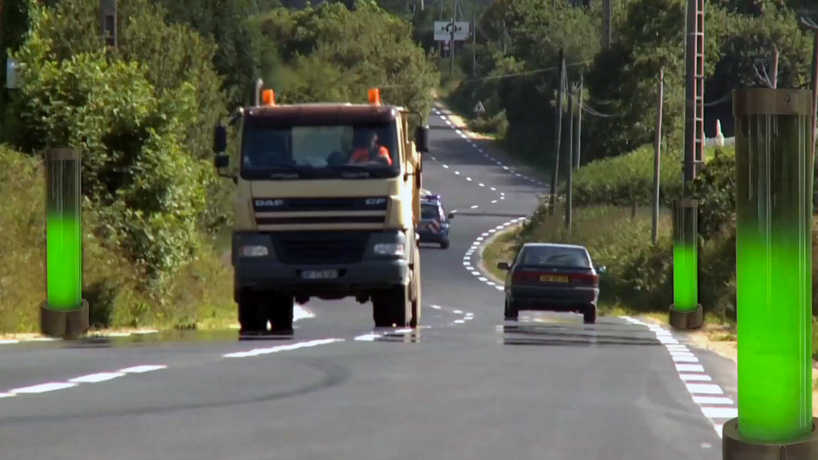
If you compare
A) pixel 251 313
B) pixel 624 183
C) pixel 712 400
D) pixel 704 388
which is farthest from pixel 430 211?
pixel 712 400

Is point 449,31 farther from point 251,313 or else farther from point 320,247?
point 320,247

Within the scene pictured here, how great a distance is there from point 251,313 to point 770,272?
1557 centimetres

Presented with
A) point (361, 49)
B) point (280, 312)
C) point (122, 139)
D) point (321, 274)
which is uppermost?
point (361, 49)

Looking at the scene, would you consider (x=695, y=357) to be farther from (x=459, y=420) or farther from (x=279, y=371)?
(x=459, y=420)

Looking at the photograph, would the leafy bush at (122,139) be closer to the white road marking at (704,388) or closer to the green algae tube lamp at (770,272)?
the white road marking at (704,388)

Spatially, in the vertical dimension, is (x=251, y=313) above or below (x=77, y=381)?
below

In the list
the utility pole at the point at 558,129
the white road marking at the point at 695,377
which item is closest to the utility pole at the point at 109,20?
the white road marking at the point at 695,377

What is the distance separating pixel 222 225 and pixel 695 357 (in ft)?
111

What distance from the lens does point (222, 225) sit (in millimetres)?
48219

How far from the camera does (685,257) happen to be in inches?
1085

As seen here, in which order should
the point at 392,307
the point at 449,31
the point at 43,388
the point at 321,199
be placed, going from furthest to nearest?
the point at 449,31 → the point at 392,307 → the point at 321,199 → the point at 43,388

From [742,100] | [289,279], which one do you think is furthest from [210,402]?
[289,279]

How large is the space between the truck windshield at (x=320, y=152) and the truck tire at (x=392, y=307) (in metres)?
1.93

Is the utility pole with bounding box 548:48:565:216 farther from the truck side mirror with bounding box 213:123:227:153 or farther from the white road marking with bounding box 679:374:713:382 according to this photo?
the white road marking with bounding box 679:374:713:382
